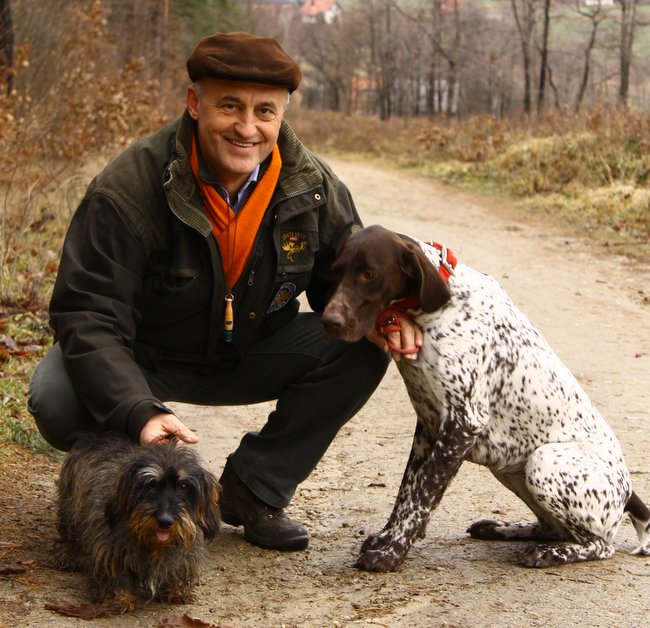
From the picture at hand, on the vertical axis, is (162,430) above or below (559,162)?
above

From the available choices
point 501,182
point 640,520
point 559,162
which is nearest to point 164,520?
point 640,520

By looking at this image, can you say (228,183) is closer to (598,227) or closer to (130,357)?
(130,357)

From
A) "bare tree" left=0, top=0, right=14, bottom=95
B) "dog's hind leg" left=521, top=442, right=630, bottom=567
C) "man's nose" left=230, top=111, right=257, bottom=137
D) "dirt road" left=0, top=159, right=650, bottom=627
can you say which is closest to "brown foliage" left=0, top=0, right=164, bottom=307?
"bare tree" left=0, top=0, right=14, bottom=95

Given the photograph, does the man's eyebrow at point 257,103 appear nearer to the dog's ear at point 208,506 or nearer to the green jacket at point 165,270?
the green jacket at point 165,270

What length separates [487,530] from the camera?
4680 millimetres

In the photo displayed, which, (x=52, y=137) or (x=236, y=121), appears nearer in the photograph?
(x=236, y=121)

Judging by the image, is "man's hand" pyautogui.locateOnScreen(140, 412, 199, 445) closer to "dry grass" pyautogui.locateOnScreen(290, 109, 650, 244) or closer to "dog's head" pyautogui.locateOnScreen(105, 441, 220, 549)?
"dog's head" pyautogui.locateOnScreen(105, 441, 220, 549)

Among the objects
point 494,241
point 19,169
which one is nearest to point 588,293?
point 494,241

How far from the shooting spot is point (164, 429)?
3771mm

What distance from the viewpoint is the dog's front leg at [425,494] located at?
421 centimetres

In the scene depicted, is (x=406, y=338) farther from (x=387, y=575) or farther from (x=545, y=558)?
(x=545, y=558)

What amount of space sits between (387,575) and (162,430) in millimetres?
1113

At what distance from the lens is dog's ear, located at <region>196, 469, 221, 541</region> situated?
11.7 feet

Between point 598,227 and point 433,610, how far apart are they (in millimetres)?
11545
